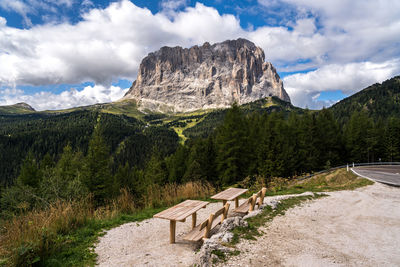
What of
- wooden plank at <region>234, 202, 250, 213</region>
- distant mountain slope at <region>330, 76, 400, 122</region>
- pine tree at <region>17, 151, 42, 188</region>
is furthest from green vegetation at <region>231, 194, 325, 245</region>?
distant mountain slope at <region>330, 76, 400, 122</region>

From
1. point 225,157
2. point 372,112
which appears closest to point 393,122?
point 225,157

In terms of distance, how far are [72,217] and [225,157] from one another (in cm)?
2252

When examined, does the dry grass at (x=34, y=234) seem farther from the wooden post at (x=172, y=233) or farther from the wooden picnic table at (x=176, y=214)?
the wooden post at (x=172, y=233)

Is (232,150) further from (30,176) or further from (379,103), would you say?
(379,103)

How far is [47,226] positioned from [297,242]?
22.0 ft

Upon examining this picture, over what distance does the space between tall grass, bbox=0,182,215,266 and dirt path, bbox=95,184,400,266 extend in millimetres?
1081

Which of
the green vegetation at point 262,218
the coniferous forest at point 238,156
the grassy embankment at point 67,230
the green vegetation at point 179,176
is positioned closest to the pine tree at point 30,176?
the coniferous forest at point 238,156

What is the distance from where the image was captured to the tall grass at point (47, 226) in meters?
4.29

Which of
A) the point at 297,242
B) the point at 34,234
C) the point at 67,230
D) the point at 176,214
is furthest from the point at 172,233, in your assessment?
the point at 297,242

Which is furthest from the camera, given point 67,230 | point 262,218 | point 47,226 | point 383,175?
point 383,175

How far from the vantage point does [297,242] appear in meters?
5.71

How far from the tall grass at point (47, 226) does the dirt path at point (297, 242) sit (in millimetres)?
1081

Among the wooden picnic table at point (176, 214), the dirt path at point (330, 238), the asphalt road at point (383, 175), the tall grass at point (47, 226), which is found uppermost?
the wooden picnic table at point (176, 214)

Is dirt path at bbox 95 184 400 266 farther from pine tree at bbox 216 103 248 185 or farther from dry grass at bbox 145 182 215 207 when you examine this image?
pine tree at bbox 216 103 248 185
